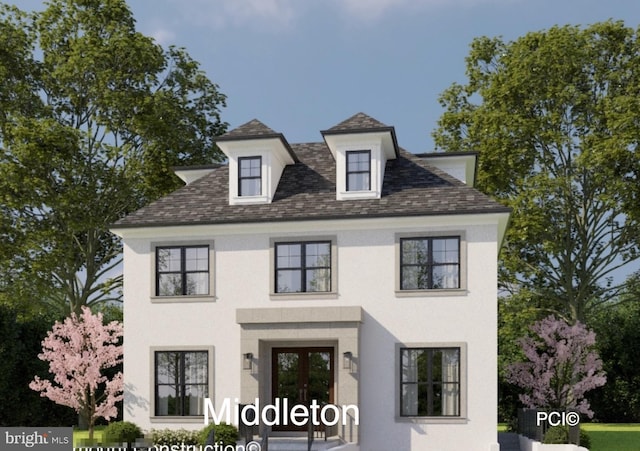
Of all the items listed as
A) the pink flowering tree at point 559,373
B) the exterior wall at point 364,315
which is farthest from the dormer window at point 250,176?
the pink flowering tree at point 559,373

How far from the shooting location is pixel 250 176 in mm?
27578

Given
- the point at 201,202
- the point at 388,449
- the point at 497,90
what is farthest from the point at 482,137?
the point at 388,449

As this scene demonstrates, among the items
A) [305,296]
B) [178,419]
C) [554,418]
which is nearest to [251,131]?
[305,296]

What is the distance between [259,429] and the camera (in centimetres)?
2514

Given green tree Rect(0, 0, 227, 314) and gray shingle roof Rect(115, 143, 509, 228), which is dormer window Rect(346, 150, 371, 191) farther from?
green tree Rect(0, 0, 227, 314)

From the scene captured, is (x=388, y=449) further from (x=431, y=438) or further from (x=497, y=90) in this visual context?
(x=497, y=90)

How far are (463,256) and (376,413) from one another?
5.34 m

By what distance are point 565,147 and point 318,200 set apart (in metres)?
15.7

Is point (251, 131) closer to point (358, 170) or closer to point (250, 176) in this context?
point (250, 176)

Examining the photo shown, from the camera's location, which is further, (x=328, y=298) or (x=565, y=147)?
(x=565, y=147)

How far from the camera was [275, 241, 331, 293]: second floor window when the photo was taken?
25953 mm

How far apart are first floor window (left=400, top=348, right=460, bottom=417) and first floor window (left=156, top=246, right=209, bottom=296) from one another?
22.4ft

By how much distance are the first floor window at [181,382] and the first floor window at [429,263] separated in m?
6.84

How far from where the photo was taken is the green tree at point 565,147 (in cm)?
3628
